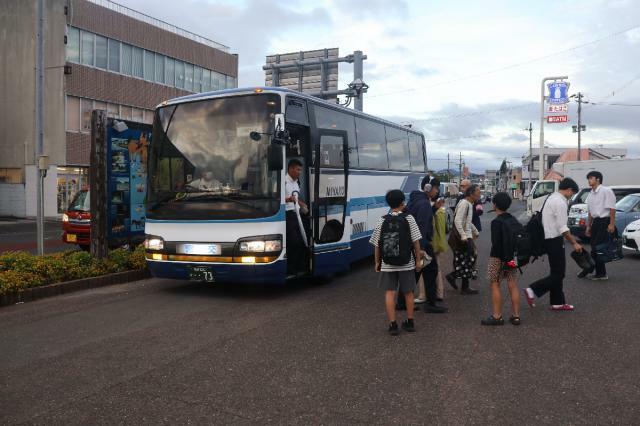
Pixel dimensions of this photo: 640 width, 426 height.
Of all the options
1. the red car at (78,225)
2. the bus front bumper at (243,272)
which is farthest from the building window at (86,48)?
the bus front bumper at (243,272)

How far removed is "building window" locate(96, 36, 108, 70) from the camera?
32469 mm

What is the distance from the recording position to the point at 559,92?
106ft

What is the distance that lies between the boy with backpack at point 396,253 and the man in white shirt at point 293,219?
2.48 metres

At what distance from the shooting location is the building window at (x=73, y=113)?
31.5 m

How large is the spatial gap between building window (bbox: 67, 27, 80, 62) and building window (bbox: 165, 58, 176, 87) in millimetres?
6458

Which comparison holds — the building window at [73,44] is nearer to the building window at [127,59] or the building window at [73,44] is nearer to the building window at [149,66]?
the building window at [127,59]

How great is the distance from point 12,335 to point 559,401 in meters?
5.79

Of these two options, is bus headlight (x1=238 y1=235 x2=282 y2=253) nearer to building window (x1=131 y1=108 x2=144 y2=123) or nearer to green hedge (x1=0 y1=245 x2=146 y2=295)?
green hedge (x1=0 y1=245 x2=146 y2=295)

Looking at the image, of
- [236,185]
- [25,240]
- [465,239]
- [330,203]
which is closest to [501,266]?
[465,239]

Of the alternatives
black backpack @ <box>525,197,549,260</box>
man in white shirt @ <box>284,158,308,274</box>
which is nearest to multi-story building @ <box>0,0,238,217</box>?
man in white shirt @ <box>284,158,308,274</box>

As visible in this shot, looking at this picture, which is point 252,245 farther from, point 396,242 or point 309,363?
point 309,363

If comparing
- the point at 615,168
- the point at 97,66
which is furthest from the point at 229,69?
the point at 615,168

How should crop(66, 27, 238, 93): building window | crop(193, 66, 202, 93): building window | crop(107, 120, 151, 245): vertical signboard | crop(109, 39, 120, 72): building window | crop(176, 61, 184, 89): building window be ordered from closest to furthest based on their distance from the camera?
crop(107, 120, 151, 245): vertical signboard → crop(66, 27, 238, 93): building window → crop(109, 39, 120, 72): building window → crop(176, 61, 184, 89): building window → crop(193, 66, 202, 93): building window

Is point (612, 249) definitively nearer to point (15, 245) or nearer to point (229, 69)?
point (15, 245)
